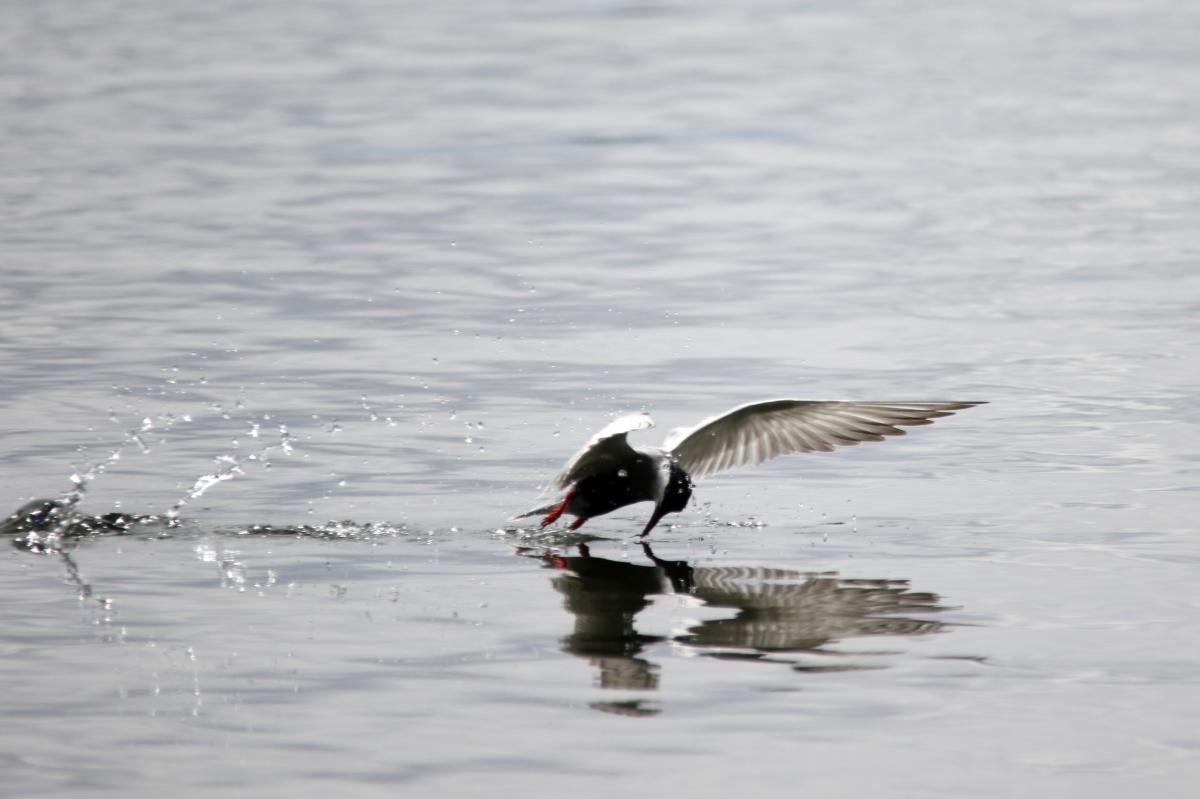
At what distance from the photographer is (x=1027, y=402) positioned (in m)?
13.7

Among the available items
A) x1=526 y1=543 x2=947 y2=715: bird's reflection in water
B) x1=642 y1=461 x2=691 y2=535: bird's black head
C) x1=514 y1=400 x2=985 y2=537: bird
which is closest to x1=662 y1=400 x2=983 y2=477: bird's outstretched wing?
x1=514 y1=400 x2=985 y2=537: bird

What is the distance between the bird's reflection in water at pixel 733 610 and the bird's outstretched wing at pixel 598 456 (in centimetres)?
49

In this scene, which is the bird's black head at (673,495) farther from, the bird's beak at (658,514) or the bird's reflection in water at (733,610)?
the bird's reflection in water at (733,610)

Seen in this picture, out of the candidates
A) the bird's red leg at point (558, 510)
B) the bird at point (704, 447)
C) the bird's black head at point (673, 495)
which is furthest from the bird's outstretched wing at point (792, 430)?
the bird's red leg at point (558, 510)

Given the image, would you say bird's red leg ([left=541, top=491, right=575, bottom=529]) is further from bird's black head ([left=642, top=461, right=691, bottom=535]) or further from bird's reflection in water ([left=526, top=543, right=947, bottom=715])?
bird's black head ([left=642, top=461, right=691, bottom=535])

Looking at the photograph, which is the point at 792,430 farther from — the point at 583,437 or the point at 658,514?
the point at 583,437

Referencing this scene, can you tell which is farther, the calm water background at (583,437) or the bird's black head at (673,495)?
the bird's black head at (673,495)

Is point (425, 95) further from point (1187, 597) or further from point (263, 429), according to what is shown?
point (1187, 597)

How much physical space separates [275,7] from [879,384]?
3452 centimetres

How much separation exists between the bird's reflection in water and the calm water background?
0.11 ft

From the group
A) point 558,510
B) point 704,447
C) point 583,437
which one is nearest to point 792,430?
point 704,447

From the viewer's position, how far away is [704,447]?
1143 cm

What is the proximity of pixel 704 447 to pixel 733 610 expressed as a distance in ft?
7.42

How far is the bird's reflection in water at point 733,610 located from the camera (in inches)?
330
